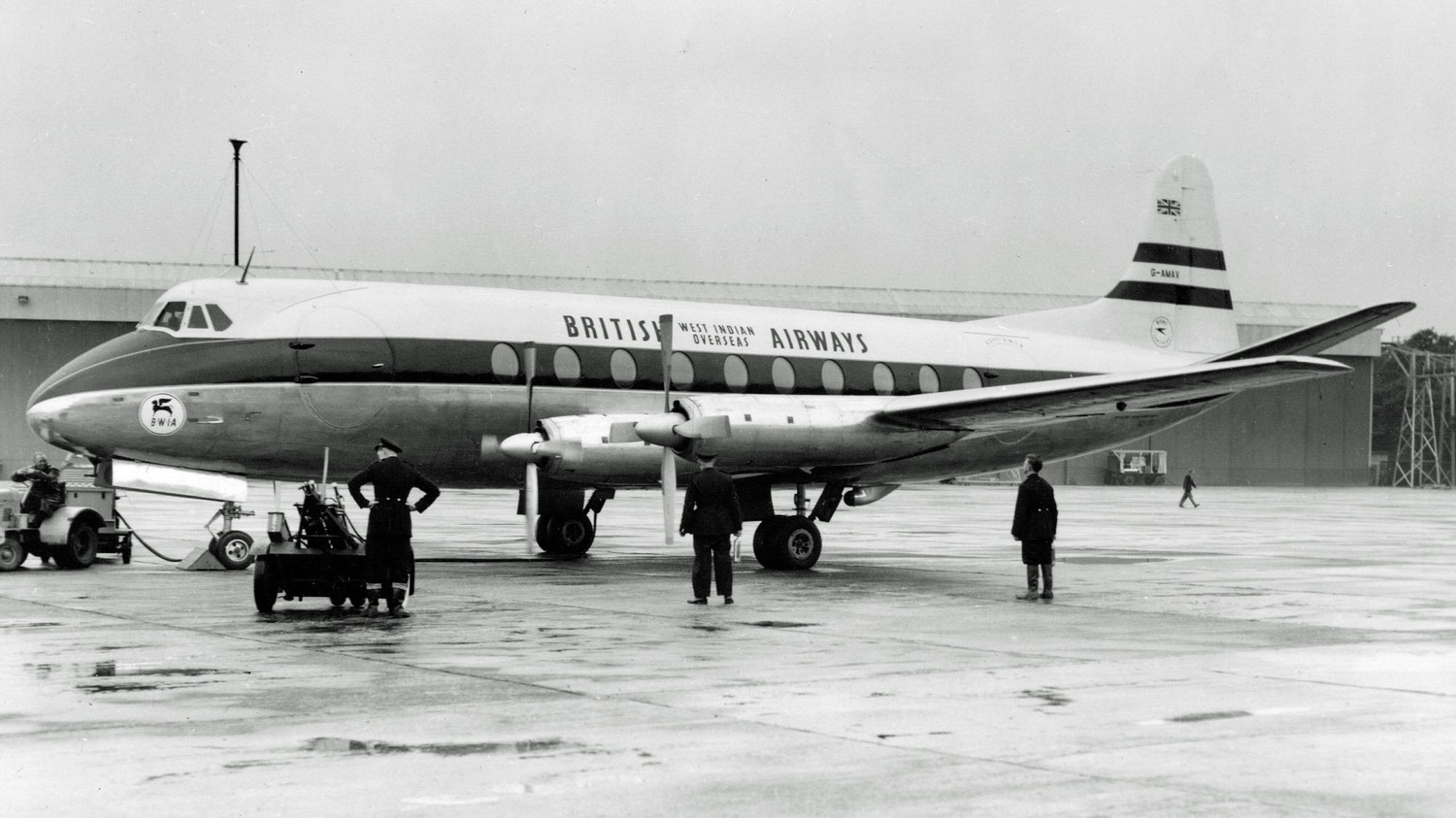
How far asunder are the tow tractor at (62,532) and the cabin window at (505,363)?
5.58 meters

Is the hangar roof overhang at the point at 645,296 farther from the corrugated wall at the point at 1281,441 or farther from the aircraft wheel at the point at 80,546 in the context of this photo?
the aircraft wheel at the point at 80,546

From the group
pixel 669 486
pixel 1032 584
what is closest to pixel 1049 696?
pixel 1032 584

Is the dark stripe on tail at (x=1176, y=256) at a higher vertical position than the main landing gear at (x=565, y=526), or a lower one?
higher

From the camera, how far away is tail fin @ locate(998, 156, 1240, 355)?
27281 millimetres

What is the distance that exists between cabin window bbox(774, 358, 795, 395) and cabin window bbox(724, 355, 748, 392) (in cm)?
50

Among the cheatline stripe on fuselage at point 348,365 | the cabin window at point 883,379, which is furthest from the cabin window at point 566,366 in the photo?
the cabin window at point 883,379

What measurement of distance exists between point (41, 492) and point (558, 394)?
7154 millimetres

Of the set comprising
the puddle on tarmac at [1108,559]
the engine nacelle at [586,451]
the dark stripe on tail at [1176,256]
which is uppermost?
the dark stripe on tail at [1176,256]

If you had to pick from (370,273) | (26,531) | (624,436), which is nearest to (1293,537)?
(624,436)

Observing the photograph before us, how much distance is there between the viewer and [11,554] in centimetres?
1991

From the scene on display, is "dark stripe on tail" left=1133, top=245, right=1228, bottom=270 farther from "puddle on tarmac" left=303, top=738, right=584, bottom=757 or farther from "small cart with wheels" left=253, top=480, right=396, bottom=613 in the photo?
"puddle on tarmac" left=303, top=738, right=584, bottom=757

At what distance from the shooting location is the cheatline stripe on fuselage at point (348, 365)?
19062 millimetres

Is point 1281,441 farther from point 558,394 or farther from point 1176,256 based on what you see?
point 558,394

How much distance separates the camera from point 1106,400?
20.3 meters
